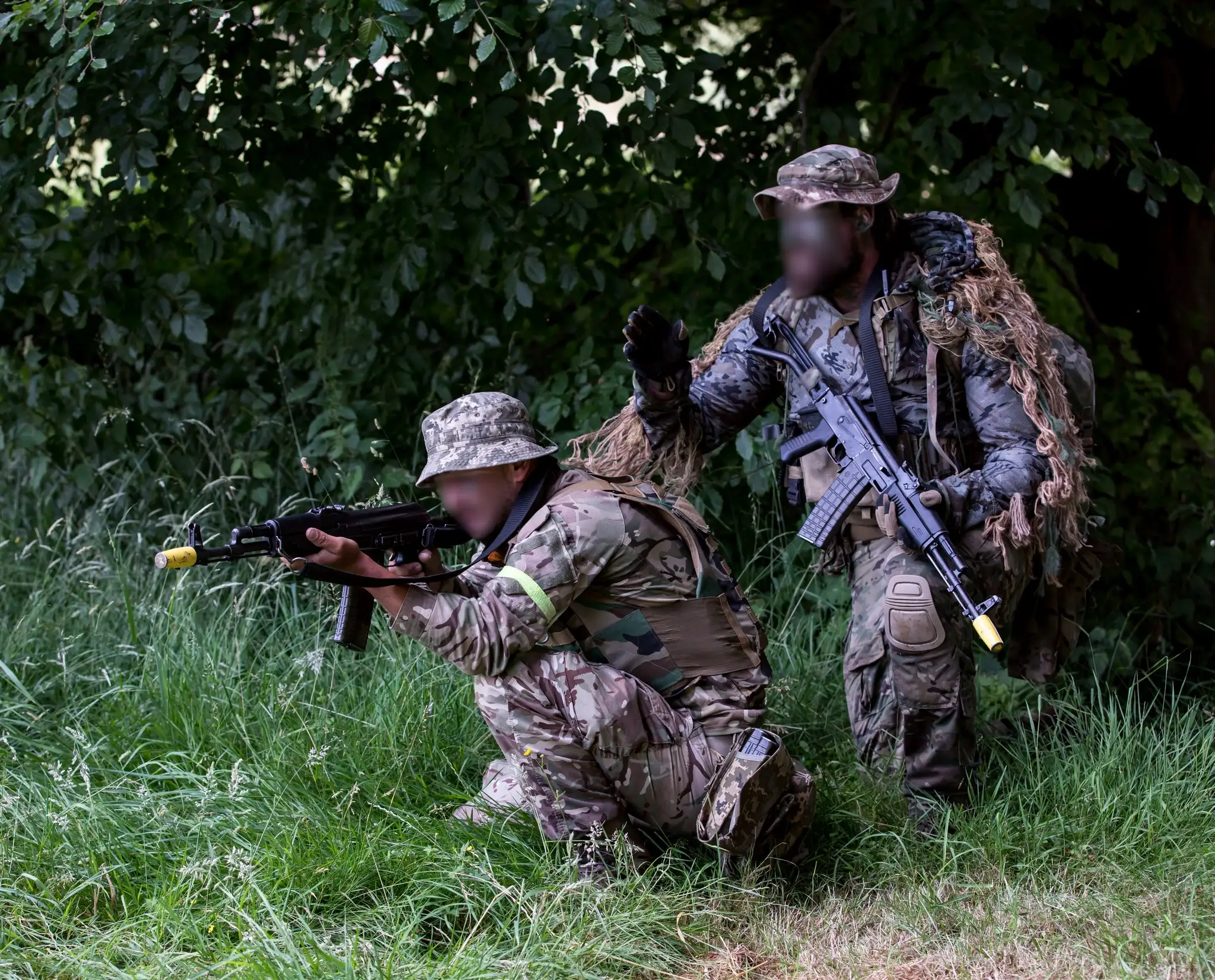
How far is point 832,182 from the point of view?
3.71 metres

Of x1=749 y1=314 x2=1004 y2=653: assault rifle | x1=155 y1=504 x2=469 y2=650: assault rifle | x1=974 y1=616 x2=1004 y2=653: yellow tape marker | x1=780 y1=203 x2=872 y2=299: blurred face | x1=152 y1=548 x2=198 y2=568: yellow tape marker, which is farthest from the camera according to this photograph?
x1=780 y1=203 x2=872 y2=299: blurred face

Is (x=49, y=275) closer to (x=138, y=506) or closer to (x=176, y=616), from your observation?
(x=138, y=506)

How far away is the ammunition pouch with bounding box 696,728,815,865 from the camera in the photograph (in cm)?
307

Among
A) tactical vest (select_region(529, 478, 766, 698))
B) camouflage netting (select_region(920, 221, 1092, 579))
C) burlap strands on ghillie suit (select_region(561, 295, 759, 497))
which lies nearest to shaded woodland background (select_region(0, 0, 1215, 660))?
burlap strands on ghillie suit (select_region(561, 295, 759, 497))

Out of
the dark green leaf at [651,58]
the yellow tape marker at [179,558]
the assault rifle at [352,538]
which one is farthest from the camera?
the dark green leaf at [651,58]

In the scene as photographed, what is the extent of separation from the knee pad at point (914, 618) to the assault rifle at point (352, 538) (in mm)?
1155

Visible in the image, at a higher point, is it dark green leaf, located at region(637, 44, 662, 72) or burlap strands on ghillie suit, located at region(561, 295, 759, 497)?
dark green leaf, located at region(637, 44, 662, 72)

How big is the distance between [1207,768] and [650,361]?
→ 192 cm

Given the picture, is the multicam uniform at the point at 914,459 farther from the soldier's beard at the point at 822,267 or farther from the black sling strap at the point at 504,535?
the black sling strap at the point at 504,535

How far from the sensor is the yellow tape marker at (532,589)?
10.0 ft

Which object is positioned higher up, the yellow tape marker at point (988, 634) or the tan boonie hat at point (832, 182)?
the tan boonie hat at point (832, 182)

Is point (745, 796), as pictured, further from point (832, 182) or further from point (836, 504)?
point (832, 182)

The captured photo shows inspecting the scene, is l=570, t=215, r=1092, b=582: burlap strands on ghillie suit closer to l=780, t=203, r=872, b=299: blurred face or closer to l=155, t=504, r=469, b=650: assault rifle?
l=780, t=203, r=872, b=299: blurred face

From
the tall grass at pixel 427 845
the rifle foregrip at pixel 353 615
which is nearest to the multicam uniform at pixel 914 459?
the tall grass at pixel 427 845
